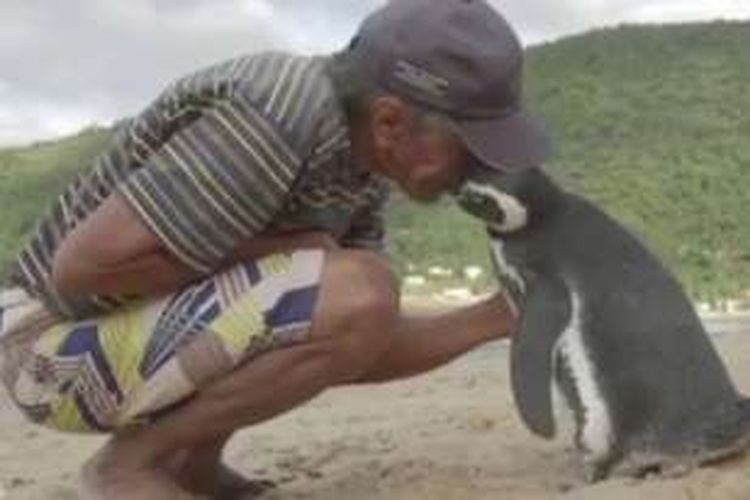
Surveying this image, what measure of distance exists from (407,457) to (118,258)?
106 centimetres

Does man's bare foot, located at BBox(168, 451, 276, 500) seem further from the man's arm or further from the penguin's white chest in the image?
the penguin's white chest

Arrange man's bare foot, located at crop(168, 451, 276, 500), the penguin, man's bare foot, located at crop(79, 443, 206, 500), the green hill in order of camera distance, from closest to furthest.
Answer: the penguin < man's bare foot, located at crop(79, 443, 206, 500) < man's bare foot, located at crop(168, 451, 276, 500) < the green hill

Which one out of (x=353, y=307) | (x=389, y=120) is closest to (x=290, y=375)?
(x=353, y=307)

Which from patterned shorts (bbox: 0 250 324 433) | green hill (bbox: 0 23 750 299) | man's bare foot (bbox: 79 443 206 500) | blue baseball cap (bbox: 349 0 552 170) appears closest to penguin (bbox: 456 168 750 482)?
blue baseball cap (bbox: 349 0 552 170)

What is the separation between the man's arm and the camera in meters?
3.46

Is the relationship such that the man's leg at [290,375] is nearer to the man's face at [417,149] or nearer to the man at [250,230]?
the man at [250,230]

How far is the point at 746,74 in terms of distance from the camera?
35.4m

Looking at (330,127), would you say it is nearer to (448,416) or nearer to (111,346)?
(111,346)

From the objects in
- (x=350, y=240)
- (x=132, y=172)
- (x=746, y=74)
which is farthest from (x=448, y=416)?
(x=746, y=74)

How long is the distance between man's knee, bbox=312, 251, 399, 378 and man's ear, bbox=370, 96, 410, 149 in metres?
0.23

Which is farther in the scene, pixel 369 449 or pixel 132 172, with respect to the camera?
pixel 369 449

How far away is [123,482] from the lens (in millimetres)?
3631

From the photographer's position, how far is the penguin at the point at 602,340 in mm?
3512

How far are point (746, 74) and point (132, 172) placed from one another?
32746 millimetres
